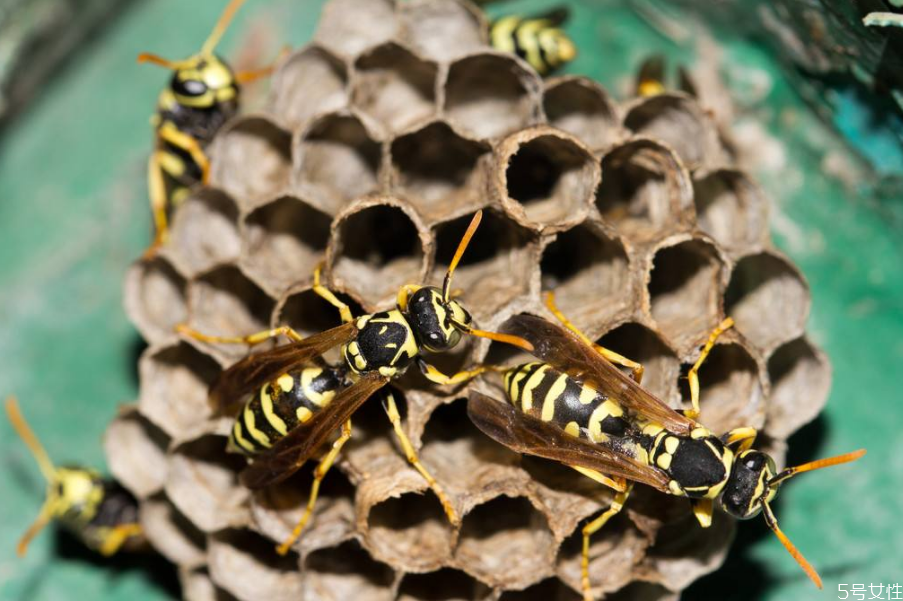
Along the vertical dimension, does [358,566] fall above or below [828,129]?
below

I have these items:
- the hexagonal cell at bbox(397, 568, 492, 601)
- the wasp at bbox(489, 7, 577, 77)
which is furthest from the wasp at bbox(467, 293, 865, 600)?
the wasp at bbox(489, 7, 577, 77)

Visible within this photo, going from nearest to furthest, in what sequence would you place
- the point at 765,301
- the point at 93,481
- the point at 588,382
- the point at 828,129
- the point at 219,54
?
the point at 588,382 → the point at 765,301 → the point at 828,129 → the point at 93,481 → the point at 219,54

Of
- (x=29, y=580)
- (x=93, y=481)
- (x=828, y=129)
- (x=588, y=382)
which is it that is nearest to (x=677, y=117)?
(x=828, y=129)

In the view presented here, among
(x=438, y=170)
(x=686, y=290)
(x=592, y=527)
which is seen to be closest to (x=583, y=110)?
(x=438, y=170)

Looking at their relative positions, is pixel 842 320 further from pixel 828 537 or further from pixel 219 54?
pixel 219 54

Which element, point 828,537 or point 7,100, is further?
point 7,100

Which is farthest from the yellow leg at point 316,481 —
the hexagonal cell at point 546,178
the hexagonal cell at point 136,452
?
the hexagonal cell at point 546,178
